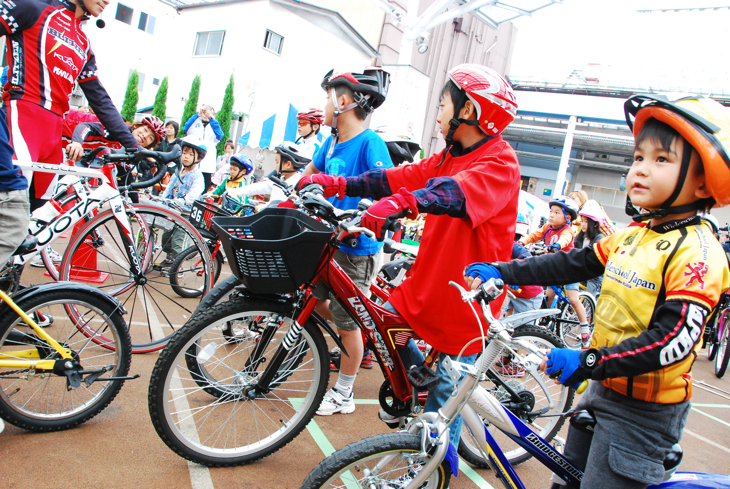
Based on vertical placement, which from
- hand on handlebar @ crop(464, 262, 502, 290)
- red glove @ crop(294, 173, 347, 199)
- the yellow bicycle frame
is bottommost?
the yellow bicycle frame

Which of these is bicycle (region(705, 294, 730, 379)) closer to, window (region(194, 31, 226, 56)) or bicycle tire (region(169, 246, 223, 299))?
bicycle tire (region(169, 246, 223, 299))

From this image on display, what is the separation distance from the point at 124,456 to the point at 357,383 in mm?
2036

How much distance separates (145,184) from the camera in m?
3.49

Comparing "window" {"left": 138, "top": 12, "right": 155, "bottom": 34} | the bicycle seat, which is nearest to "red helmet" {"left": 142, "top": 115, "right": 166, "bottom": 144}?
the bicycle seat

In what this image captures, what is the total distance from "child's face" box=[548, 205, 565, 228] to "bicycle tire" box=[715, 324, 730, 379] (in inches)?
107

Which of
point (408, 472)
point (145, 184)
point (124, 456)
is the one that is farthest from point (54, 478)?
point (145, 184)

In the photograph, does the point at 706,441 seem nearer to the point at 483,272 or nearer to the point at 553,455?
the point at 553,455

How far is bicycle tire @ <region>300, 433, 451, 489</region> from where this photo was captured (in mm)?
1716

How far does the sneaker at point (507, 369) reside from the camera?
2.98 m

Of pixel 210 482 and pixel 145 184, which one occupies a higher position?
pixel 145 184

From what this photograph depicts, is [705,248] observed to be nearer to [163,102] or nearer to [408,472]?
[408,472]

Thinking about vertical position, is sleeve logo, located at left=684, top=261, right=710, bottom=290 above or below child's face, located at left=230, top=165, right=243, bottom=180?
below

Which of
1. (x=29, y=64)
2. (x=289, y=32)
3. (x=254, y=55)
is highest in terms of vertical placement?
(x=289, y=32)

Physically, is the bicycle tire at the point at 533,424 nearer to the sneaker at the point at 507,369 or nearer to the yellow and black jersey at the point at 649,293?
the sneaker at the point at 507,369
